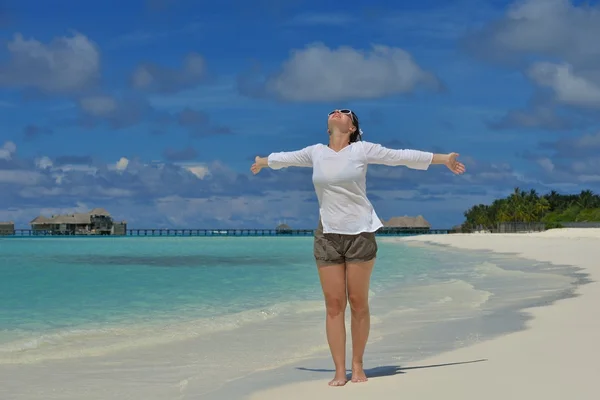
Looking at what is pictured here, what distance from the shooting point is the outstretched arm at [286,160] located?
5.73 meters

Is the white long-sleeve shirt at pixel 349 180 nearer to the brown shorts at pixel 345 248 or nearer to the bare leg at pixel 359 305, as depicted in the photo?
the brown shorts at pixel 345 248

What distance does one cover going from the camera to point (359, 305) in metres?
5.67

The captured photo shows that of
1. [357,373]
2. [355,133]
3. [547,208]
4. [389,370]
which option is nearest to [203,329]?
[389,370]

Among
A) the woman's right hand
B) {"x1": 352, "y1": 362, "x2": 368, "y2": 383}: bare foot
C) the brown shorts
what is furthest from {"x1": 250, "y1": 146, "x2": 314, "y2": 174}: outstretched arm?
{"x1": 352, "y1": 362, "x2": 368, "y2": 383}: bare foot

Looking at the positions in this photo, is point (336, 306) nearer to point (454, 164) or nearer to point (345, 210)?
point (345, 210)

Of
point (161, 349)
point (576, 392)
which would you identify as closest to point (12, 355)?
point (161, 349)

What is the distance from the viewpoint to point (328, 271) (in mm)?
5559

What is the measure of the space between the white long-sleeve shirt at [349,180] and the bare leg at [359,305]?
10.9 inches

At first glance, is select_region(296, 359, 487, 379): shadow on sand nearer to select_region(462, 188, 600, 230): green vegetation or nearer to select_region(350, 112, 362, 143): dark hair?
select_region(350, 112, 362, 143): dark hair

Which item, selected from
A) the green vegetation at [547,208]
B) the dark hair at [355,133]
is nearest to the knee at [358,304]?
the dark hair at [355,133]

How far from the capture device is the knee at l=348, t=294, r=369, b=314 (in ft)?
18.4

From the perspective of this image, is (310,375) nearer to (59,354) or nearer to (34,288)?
(59,354)

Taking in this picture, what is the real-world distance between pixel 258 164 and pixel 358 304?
1.34 meters

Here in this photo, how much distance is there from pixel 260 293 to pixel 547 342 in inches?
453
